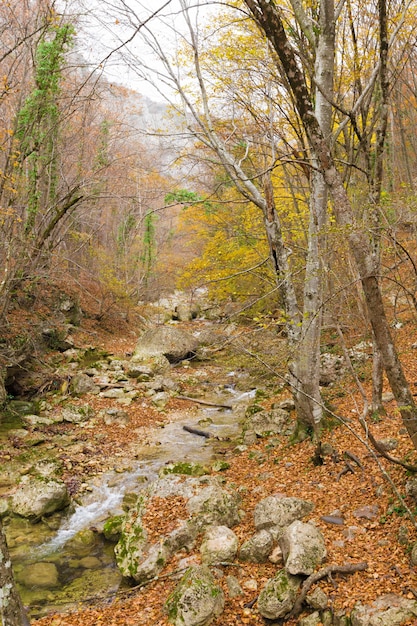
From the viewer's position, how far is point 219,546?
474 centimetres

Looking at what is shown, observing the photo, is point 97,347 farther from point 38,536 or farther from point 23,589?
point 23,589

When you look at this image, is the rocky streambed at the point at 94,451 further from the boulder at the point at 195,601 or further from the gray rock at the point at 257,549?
the gray rock at the point at 257,549

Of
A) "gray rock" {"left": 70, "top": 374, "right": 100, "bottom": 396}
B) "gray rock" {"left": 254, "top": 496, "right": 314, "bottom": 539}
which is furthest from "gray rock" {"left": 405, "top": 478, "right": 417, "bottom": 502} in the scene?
"gray rock" {"left": 70, "top": 374, "right": 100, "bottom": 396}

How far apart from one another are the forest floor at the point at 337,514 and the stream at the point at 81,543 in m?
0.38

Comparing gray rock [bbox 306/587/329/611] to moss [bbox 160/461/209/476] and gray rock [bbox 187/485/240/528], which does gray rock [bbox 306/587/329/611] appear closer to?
gray rock [bbox 187/485/240/528]

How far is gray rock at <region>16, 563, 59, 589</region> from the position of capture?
16.5 feet

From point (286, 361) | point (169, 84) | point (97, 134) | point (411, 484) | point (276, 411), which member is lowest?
point (276, 411)

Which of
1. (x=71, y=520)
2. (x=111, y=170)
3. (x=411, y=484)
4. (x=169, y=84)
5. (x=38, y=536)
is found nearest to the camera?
(x=411, y=484)

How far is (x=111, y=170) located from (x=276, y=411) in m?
13.6

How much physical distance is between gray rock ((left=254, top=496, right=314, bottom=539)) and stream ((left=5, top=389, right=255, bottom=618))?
5.88 feet

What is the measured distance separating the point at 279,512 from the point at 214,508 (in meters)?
0.88

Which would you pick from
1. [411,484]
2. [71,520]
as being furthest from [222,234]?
[411,484]

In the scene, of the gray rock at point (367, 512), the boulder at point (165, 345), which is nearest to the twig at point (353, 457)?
the gray rock at point (367, 512)

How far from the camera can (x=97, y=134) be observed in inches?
603
